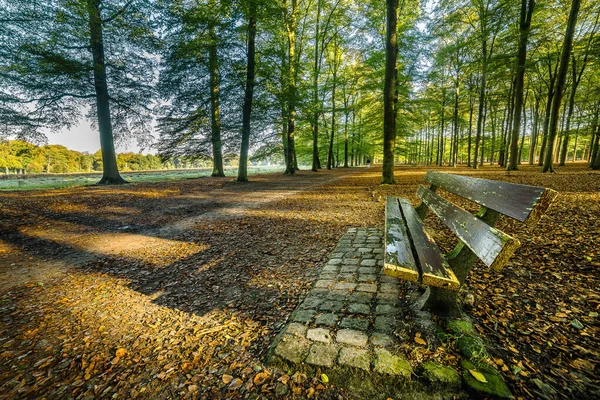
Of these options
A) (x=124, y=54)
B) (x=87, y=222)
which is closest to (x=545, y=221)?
(x=87, y=222)

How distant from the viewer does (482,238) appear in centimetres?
159

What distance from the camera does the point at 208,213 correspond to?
639 cm

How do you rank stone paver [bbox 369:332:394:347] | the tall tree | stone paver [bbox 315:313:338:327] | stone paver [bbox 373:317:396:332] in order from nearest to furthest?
stone paver [bbox 369:332:394:347] → stone paver [bbox 373:317:396:332] → stone paver [bbox 315:313:338:327] → the tall tree

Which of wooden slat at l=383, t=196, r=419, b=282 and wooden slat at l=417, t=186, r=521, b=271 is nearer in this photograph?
wooden slat at l=417, t=186, r=521, b=271

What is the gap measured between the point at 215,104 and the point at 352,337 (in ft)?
50.8

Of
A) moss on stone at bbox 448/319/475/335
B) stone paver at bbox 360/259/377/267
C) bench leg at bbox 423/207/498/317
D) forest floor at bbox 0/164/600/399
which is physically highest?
bench leg at bbox 423/207/498/317

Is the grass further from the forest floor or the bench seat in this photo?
the bench seat

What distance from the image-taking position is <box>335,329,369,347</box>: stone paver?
65.4 inches

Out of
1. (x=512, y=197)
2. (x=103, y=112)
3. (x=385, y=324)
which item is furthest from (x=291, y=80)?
(x=385, y=324)

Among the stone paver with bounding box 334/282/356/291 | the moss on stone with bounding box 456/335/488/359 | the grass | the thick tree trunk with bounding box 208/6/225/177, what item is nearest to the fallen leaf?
the stone paver with bounding box 334/282/356/291

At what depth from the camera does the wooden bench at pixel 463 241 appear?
54.5 inches

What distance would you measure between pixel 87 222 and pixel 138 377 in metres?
5.54

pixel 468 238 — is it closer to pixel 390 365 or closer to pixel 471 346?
pixel 471 346

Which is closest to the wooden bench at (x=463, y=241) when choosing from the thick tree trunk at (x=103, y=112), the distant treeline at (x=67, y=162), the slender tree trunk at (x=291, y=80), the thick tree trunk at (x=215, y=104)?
the thick tree trunk at (x=215, y=104)
